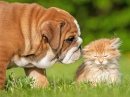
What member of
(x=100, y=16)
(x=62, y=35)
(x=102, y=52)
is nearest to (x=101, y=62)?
(x=102, y=52)

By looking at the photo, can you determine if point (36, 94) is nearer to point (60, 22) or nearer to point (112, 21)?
point (60, 22)

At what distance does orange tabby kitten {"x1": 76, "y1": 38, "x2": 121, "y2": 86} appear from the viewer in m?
6.51

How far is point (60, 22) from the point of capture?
21.0ft

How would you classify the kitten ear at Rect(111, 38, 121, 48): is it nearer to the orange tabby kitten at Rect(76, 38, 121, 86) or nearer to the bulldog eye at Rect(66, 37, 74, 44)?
the orange tabby kitten at Rect(76, 38, 121, 86)

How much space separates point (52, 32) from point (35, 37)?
0.31 meters

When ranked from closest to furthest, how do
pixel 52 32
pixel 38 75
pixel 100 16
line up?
pixel 52 32, pixel 38 75, pixel 100 16

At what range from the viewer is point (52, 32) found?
20.4 feet

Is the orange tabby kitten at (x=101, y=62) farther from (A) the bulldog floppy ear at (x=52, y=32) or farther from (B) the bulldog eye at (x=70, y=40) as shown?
(A) the bulldog floppy ear at (x=52, y=32)

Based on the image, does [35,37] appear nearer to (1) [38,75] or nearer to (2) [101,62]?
(1) [38,75]

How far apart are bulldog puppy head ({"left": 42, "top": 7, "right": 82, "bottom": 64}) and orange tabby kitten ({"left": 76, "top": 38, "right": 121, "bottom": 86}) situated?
0.64 ft

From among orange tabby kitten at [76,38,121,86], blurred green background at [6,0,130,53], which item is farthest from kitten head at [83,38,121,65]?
blurred green background at [6,0,130,53]

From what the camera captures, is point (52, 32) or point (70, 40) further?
point (70, 40)

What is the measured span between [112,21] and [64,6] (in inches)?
72.6

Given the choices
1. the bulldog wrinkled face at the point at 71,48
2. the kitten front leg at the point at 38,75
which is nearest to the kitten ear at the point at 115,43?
the bulldog wrinkled face at the point at 71,48
